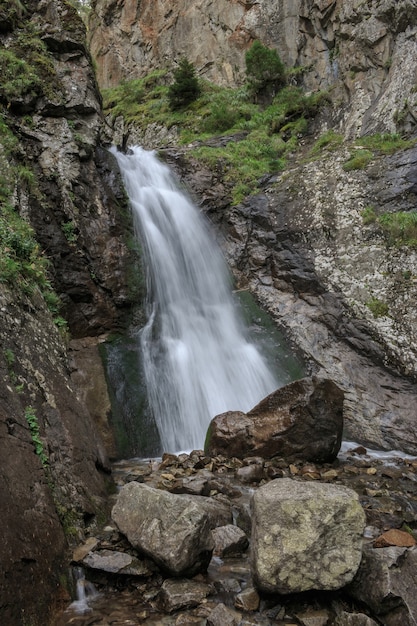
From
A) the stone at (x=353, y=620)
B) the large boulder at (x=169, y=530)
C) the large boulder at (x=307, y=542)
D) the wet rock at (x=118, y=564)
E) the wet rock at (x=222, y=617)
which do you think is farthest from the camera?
the wet rock at (x=118, y=564)

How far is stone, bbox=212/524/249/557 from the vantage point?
393cm

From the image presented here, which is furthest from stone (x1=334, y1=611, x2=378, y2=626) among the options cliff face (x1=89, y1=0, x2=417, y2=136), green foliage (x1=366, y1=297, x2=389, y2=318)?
cliff face (x1=89, y1=0, x2=417, y2=136)

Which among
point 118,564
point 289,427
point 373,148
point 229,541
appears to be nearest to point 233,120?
point 373,148

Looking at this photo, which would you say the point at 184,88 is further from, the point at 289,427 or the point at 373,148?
the point at 289,427

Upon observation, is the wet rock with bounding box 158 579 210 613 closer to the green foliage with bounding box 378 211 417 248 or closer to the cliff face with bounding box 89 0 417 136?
the green foliage with bounding box 378 211 417 248

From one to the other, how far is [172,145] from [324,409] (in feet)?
52.7

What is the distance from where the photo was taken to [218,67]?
2477cm

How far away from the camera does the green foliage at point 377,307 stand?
952 centimetres

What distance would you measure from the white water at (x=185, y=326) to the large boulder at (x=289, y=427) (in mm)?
1126

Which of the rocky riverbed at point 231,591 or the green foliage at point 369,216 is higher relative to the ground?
the green foliage at point 369,216

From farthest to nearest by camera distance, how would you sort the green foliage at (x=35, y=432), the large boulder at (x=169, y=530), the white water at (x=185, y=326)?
the white water at (x=185, y=326) → the green foliage at (x=35, y=432) → the large boulder at (x=169, y=530)

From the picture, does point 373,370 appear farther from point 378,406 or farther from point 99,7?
point 99,7

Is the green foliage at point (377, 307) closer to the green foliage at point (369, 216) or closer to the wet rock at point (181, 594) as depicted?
the green foliage at point (369, 216)

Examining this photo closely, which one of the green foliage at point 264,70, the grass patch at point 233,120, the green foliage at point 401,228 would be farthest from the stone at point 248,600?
the green foliage at point 264,70
